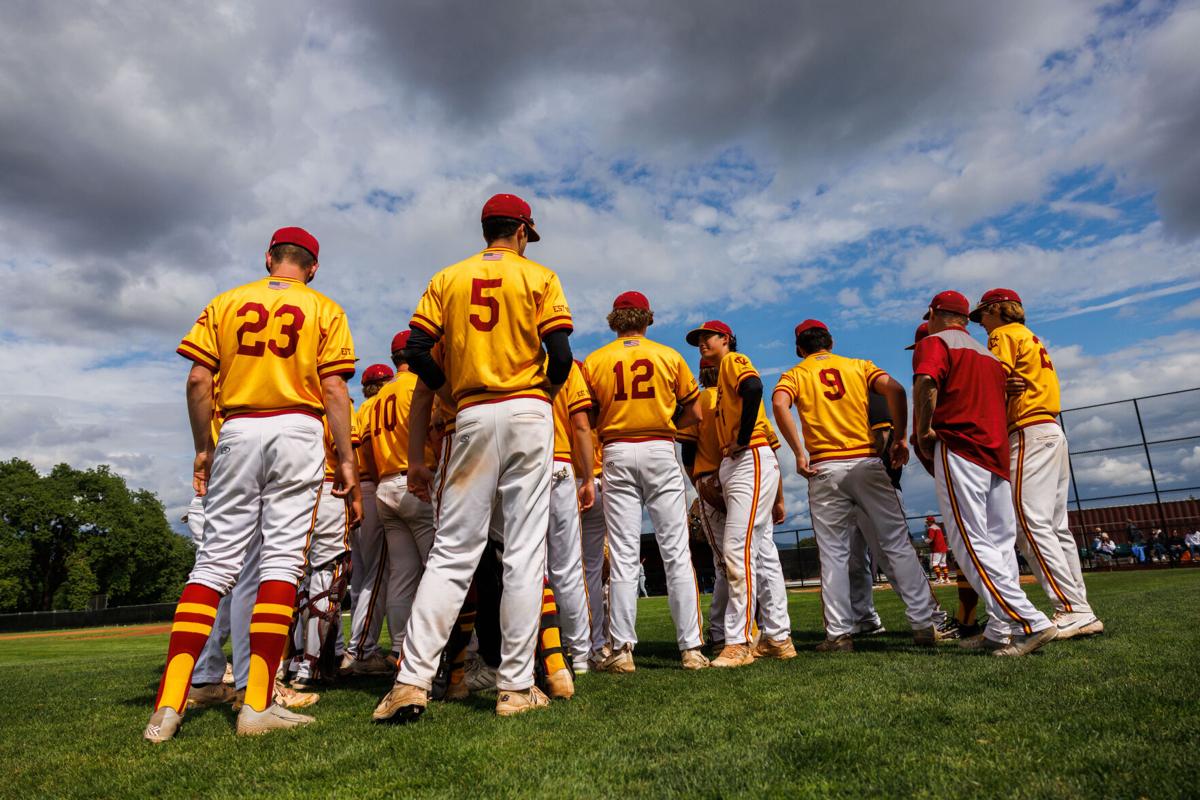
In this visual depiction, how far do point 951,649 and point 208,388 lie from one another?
4.95 meters

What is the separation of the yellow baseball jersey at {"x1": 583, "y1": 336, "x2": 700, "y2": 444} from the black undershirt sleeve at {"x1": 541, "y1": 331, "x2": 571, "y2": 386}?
1549 mm

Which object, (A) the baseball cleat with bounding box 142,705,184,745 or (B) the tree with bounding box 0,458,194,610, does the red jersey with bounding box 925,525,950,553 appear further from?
(B) the tree with bounding box 0,458,194,610

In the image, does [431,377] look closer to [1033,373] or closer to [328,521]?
[328,521]

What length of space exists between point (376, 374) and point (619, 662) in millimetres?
3465

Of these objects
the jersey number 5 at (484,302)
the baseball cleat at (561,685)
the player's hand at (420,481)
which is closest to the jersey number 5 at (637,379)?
the jersey number 5 at (484,302)

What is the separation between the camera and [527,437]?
3.65 m

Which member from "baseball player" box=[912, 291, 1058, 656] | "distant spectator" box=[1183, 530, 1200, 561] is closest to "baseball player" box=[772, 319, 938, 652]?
"baseball player" box=[912, 291, 1058, 656]

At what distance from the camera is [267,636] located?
3.51 meters

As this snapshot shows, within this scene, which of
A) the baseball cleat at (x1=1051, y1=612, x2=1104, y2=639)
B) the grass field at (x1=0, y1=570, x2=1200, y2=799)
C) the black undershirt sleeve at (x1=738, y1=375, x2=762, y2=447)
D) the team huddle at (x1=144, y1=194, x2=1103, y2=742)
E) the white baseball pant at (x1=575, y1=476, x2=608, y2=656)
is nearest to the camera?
the grass field at (x1=0, y1=570, x2=1200, y2=799)

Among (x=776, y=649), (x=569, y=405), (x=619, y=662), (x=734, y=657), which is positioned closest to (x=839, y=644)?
(x=776, y=649)

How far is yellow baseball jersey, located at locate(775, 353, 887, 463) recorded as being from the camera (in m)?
5.59

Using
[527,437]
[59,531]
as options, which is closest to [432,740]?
[527,437]

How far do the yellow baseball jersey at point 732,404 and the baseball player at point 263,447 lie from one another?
2883 mm

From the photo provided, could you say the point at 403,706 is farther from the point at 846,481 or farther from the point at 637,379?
the point at 846,481
